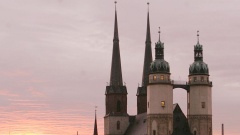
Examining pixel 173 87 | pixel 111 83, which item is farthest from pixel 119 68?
pixel 173 87

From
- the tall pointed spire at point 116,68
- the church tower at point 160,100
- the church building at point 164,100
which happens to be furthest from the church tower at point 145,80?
the church tower at point 160,100

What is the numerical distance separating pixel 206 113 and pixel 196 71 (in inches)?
402

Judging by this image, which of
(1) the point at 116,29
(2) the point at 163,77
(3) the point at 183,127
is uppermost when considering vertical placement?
(1) the point at 116,29

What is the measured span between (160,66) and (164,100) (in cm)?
797

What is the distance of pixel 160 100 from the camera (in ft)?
523

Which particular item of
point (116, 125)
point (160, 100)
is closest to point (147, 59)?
point (116, 125)

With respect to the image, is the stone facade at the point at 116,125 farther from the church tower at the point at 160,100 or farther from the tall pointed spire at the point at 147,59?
the church tower at the point at 160,100

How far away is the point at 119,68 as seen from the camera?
181 m

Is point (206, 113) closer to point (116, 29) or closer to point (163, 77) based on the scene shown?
point (163, 77)

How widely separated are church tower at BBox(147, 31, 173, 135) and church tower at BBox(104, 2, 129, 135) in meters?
20.3

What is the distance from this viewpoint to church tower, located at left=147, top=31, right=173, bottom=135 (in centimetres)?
15825

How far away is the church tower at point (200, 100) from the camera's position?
537ft

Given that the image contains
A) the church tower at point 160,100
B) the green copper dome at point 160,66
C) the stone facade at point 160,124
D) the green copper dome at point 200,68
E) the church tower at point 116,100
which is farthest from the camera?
the church tower at point 116,100

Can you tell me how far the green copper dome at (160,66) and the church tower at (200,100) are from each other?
7.94 metres
